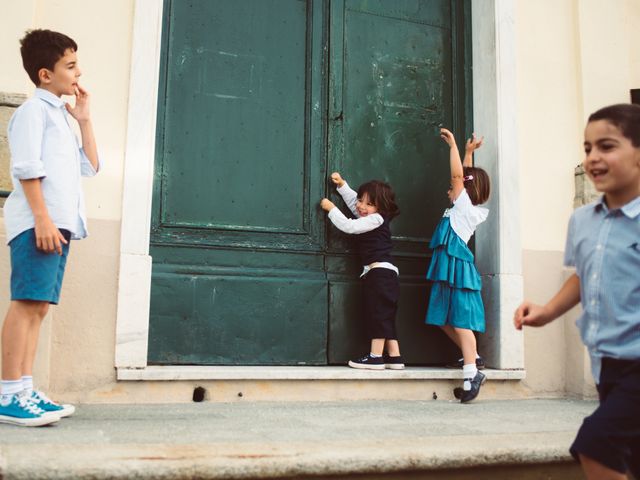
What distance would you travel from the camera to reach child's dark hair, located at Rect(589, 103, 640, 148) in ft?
7.88

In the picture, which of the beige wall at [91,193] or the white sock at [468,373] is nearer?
the beige wall at [91,193]

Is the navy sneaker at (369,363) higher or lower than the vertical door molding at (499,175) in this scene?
lower

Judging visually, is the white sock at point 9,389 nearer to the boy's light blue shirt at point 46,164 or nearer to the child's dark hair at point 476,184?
the boy's light blue shirt at point 46,164

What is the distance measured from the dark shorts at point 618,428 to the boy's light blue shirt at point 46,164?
2.28 meters

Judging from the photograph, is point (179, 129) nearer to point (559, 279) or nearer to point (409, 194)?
point (409, 194)

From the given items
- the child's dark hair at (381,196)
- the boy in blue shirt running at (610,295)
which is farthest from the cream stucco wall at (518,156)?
the boy in blue shirt running at (610,295)

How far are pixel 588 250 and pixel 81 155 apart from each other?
239 centimetres

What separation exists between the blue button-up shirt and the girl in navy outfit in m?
2.24

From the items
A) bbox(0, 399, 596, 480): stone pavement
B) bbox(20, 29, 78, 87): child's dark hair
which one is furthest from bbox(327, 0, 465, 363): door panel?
bbox(20, 29, 78, 87): child's dark hair

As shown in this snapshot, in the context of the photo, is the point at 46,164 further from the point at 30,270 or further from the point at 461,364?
the point at 461,364

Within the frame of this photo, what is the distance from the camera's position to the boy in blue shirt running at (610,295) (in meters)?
2.20

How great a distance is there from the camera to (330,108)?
4.94m

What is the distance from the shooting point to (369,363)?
4578mm

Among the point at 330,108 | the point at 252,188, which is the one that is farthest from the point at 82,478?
the point at 330,108
